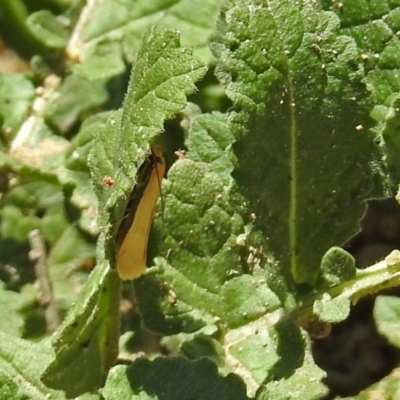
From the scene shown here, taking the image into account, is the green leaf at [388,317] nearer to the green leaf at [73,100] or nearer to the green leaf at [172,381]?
the green leaf at [172,381]

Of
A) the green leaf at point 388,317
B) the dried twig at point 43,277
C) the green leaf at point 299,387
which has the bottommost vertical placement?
the green leaf at point 388,317

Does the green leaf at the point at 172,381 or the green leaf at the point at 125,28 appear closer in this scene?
the green leaf at the point at 172,381

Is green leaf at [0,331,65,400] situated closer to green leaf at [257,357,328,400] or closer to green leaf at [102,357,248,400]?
green leaf at [102,357,248,400]

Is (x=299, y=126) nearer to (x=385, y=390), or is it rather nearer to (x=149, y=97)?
(x=149, y=97)

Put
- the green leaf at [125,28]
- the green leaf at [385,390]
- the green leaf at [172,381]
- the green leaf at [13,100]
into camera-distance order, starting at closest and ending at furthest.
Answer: the green leaf at [172,381], the green leaf at [385,390], the green leaf at [125,28], the green leaf at [13,100]

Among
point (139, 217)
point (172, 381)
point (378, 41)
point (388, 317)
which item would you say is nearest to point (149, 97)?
point (139, 217)

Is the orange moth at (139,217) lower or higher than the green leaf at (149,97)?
lower

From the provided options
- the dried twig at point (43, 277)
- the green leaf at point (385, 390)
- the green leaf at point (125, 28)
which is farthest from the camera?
the green leaf at point (125, 28)

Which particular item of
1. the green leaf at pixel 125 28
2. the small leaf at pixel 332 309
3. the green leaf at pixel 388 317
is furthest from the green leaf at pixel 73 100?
the small leaf at pixel 332 309
